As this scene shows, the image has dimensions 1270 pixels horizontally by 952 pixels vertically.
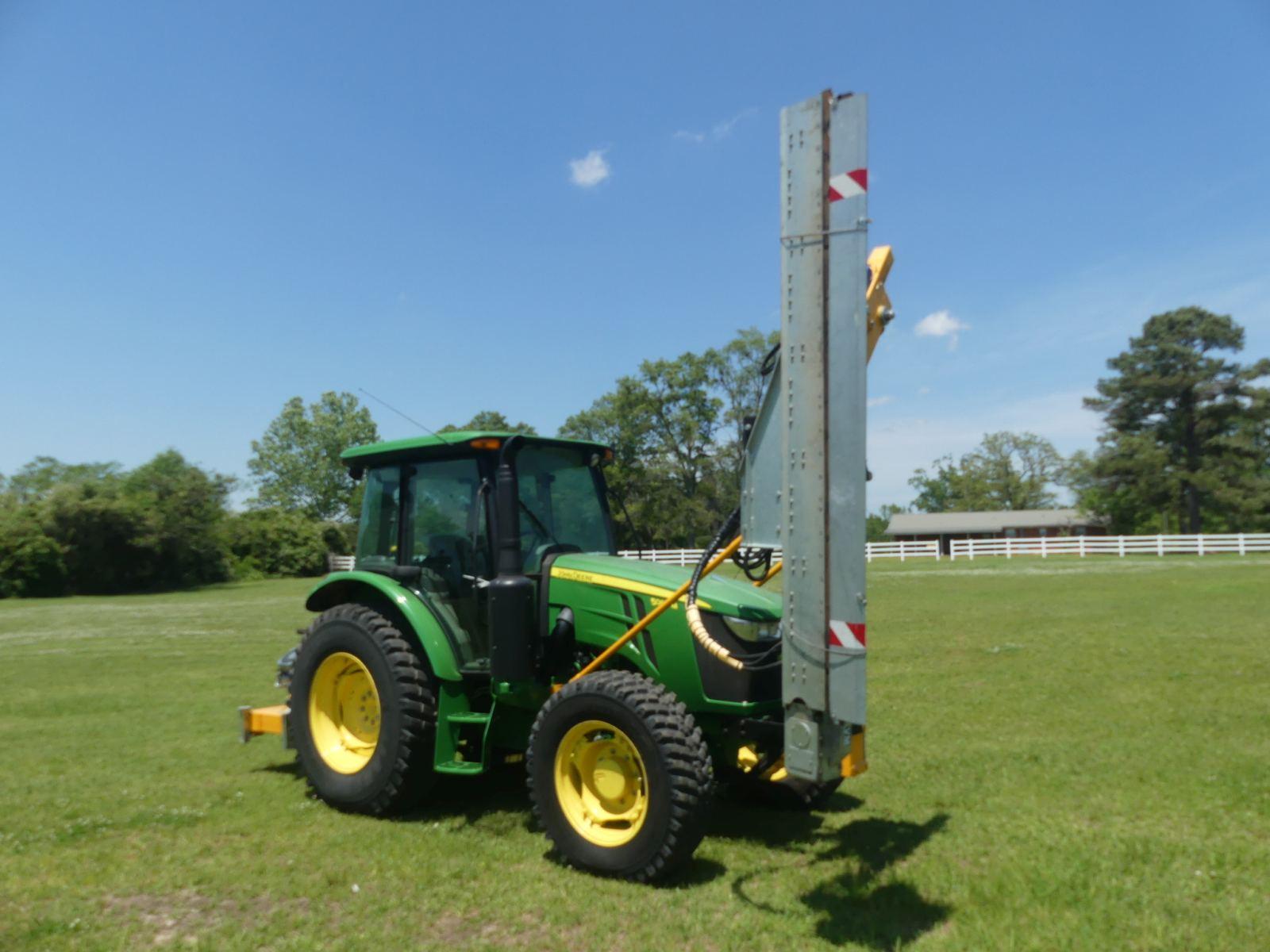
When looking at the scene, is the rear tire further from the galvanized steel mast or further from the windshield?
the galvanized steel mast

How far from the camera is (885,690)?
1055 cm

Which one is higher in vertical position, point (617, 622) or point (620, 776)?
point (617, 622)

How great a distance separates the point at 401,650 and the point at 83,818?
2.41m

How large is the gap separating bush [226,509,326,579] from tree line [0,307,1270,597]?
82 millimetres

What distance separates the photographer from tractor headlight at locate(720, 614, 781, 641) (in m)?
5.21

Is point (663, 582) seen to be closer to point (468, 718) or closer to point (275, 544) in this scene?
point (468, 718)

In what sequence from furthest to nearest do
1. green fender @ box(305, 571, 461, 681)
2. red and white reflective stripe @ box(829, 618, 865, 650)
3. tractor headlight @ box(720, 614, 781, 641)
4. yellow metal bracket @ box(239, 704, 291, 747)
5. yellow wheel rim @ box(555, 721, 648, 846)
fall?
yellow metal bracket @ box(239, 704, 291, 747), green fender @ box(305, 571, 461, 681), tractor headlight @ box(720, 614, 781, 641), yellow wheel rim @ box(555, 721, 648, 846), red and white reflective stripe @ box(829, 618, 865, 650)

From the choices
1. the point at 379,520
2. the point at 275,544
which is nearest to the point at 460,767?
the point at 379,520

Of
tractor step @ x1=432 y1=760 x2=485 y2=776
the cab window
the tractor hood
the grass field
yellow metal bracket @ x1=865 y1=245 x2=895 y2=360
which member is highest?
yellow metal bracket @ x1=865 y1=245 x2=895 y2=360

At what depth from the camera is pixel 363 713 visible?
6.65 metres

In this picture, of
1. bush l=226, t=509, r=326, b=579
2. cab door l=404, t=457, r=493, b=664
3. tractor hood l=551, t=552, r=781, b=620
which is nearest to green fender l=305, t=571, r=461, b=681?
cab door l=404, t=457, r=493, b=664

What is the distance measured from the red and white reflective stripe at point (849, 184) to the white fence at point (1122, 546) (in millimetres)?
44273

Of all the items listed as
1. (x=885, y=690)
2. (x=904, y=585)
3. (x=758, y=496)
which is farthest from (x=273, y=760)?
(x=904, y=585)

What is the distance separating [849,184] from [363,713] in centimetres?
480
